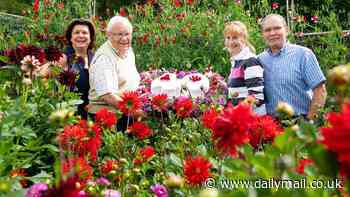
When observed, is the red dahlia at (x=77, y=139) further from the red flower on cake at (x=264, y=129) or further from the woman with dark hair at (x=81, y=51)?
the woman with dark hair at (x=81, y=51)

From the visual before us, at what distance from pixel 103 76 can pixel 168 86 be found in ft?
1.53

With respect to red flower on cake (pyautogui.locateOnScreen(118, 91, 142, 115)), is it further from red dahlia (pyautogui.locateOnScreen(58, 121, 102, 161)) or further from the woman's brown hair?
the woman's brown hair

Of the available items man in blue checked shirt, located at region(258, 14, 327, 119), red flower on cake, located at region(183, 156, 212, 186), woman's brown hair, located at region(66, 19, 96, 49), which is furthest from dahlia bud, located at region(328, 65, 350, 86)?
woman's brown hair, located at region(66, 19, 96, 49)

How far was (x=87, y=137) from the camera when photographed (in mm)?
2135

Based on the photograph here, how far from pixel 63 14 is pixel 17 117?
5.95m

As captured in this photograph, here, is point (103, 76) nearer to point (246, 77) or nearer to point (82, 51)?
point (82, 51)

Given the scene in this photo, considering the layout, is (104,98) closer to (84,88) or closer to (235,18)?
(84,88)

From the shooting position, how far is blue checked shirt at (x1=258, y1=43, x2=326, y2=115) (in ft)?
12.2

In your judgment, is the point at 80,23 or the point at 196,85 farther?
the point at 80,23

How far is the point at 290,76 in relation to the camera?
12.2 feet

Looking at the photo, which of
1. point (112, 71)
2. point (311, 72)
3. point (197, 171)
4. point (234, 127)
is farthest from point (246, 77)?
point (234, 127)

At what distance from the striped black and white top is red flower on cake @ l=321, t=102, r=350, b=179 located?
2.72 meters

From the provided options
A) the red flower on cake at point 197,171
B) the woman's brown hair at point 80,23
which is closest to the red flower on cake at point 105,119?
the red flower on cake at point 197,171

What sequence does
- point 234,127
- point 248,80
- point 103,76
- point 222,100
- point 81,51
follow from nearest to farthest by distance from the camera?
point 234,127
point 248,80
point 103,76
point 222,100
point 81,51
